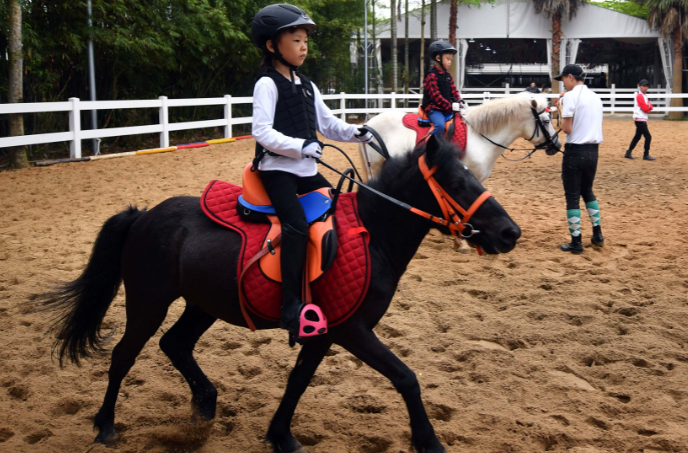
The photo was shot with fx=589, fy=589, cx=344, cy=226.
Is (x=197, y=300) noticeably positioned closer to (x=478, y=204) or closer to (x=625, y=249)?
(x=478, y=204)

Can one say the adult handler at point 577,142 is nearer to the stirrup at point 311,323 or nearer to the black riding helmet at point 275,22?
the black riding helmet at point 275,22

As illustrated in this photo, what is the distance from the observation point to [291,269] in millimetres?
2850

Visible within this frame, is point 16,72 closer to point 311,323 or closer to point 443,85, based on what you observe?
Answer: point 443,85

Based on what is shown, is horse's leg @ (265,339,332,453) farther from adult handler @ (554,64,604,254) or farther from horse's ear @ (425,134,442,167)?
adult handler @ (554,64,604,254)

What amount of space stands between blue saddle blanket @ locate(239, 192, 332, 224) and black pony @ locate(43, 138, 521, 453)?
174mm

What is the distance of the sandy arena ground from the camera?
3.26 metres

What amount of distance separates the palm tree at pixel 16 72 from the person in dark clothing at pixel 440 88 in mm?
8683

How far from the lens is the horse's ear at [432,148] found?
2.82 m

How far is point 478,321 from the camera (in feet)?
15.9

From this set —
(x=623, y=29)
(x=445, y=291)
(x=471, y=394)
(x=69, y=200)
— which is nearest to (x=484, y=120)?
(x=445, y=291)

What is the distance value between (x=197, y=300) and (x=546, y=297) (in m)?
3.45

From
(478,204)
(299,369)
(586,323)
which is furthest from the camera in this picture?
(586,323)

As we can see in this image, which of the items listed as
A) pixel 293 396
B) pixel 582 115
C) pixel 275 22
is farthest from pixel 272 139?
pixel 582 115

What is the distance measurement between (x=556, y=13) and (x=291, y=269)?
32074 mm
